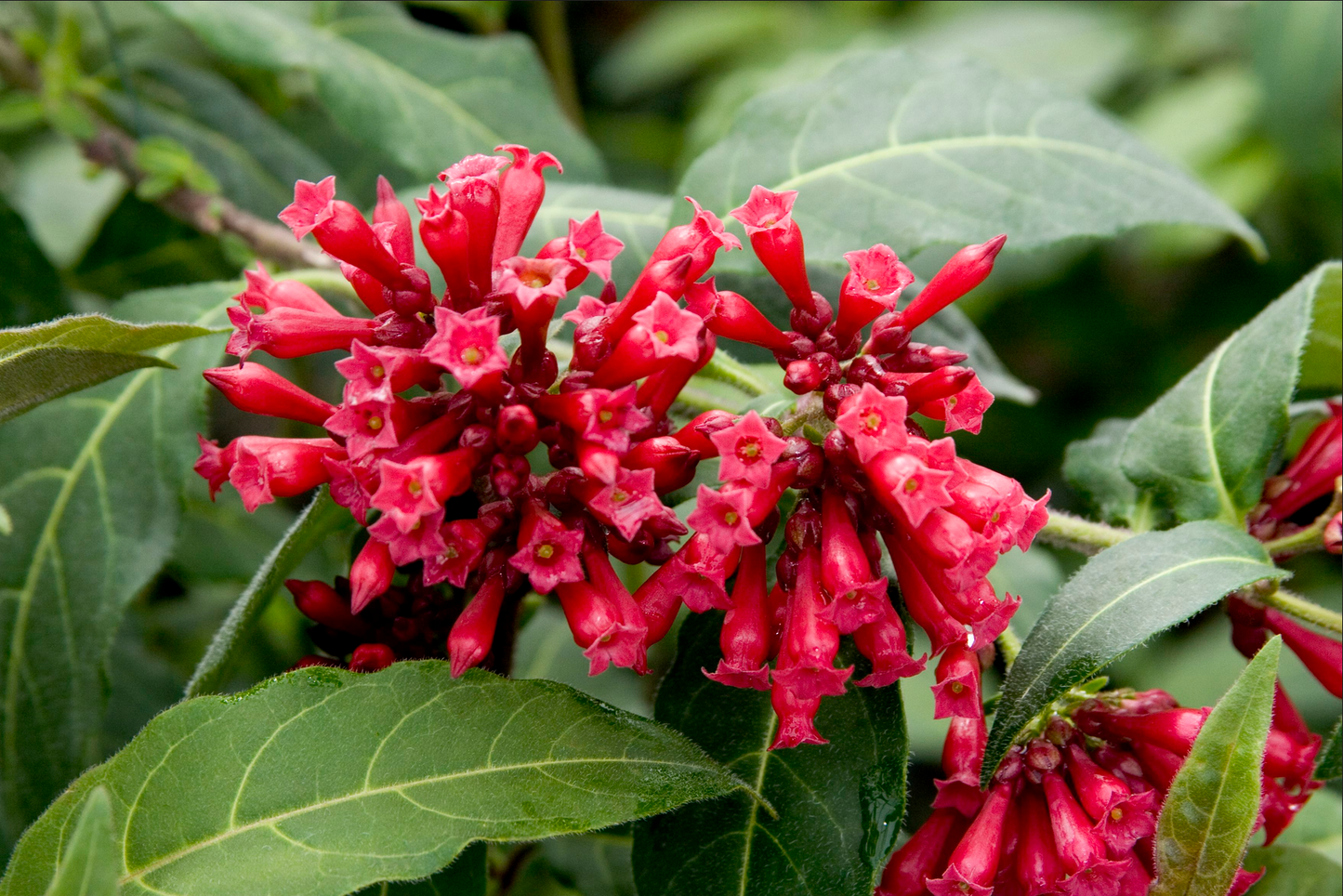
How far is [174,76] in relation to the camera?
9.14 ft

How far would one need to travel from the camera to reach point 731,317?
55.0 inches

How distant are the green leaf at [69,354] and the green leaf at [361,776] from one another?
0.45 metres

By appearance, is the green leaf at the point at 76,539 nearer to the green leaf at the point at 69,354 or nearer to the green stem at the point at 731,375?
the green leaf at the point at 69,354

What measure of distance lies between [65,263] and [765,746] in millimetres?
2503

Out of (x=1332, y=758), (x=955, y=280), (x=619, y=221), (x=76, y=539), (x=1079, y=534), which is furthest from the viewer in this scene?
(x=619, y=221)

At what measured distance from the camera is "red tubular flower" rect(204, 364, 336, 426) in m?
1.33

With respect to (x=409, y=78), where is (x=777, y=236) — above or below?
above

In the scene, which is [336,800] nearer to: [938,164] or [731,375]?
[731,375]

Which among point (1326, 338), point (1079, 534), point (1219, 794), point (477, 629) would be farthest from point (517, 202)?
point (1326, 338)

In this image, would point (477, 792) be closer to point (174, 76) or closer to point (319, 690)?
point (319, 690)

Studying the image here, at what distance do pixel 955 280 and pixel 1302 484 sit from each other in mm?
743

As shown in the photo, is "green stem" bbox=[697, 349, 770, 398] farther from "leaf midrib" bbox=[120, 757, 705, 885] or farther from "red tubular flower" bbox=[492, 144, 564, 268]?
"leaf midrib" bbox=[120, 757, 705, 885]

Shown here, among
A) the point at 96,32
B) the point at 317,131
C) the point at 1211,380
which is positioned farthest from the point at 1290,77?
the point at 96,32

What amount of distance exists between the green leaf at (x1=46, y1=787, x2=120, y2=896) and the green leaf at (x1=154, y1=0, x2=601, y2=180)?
4.96ft
